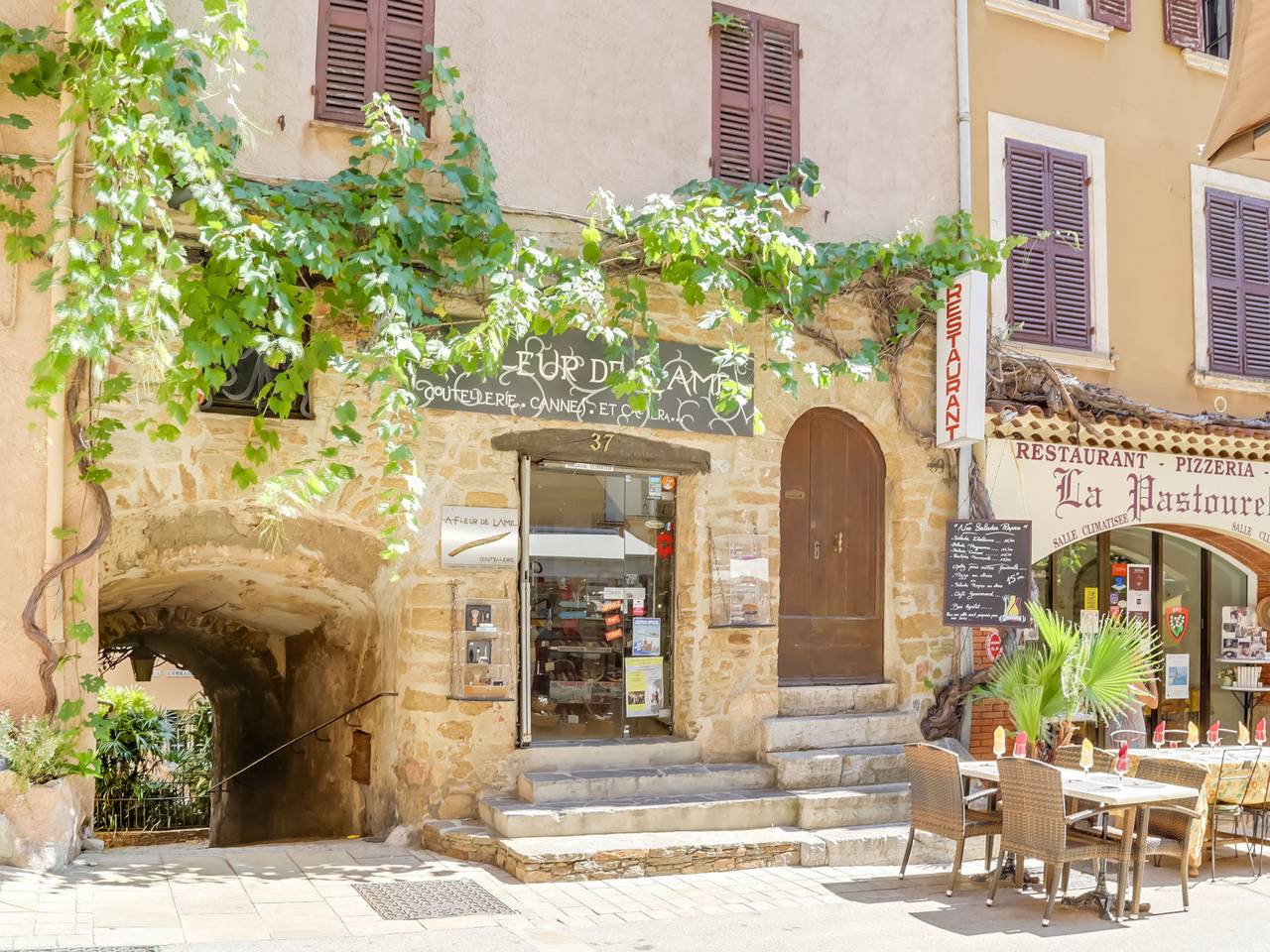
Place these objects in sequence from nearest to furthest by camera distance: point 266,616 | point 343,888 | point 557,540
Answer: point 343,888, point 557,540, point 266,616

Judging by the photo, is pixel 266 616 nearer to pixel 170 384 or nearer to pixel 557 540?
pixel 557 540

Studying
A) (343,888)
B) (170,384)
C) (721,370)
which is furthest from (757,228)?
(343,888)

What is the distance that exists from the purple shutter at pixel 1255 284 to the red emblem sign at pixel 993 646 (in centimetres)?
404

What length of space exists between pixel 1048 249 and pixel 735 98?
10.7 ft

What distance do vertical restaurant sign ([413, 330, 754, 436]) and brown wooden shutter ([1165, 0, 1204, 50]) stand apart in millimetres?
5737

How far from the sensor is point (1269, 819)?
9.58m

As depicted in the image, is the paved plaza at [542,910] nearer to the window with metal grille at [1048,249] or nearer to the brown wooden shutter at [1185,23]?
the window with metal grille at [1048,249]

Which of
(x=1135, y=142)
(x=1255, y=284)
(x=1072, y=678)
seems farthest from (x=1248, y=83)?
(x=1255, y=284)

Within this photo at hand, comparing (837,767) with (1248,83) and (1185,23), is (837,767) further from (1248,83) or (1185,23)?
(1185,23)

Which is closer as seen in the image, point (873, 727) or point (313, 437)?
point (313, 437)

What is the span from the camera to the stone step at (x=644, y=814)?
25.9ft

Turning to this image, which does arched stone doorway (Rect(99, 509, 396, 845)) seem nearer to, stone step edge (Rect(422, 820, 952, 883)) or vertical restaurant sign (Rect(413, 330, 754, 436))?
stone step edge (Rect(422, 820, 952, 883))

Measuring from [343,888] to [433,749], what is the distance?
1369mm

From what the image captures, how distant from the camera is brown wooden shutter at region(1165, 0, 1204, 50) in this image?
11.7 metres
